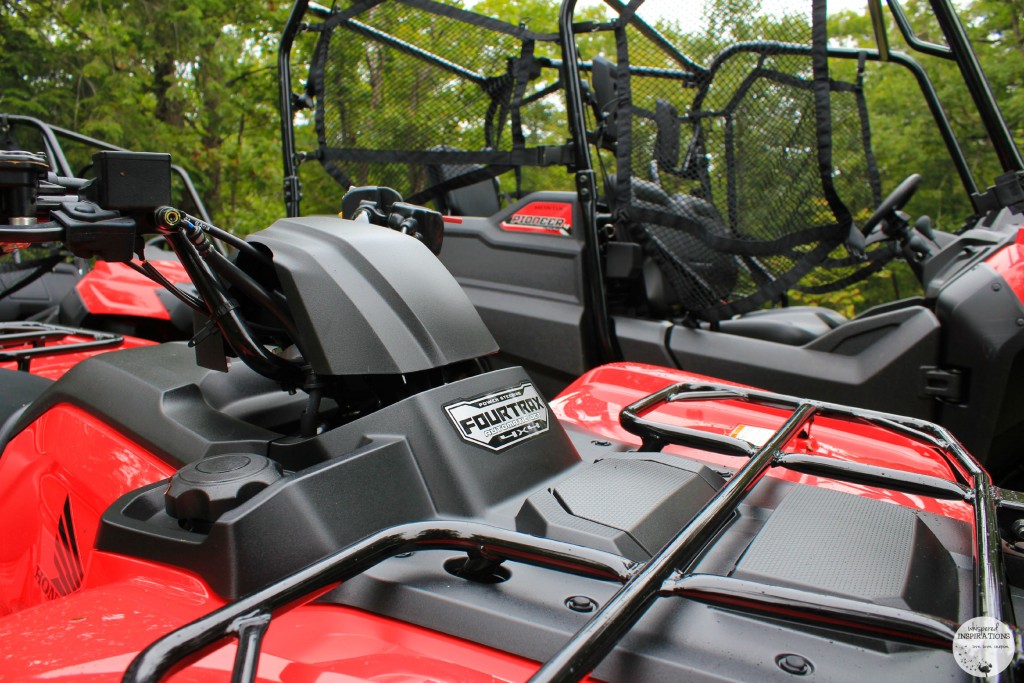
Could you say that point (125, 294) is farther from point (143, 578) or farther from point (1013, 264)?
point (1013, 264)

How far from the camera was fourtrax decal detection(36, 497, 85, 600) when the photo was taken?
3.97 feet

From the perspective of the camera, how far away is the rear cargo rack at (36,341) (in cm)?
227

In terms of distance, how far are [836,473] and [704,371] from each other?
6.07 ft

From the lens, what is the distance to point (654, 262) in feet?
10.5

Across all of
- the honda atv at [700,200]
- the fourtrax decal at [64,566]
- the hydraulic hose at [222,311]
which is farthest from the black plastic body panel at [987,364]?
the fourtrax decal at [64,566]

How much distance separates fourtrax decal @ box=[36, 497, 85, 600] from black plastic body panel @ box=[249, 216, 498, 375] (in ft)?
1.54

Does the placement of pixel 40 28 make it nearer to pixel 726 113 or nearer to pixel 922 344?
pixel 726 113

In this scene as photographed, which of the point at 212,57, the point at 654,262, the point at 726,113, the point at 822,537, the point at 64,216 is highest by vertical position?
the point at 212,57

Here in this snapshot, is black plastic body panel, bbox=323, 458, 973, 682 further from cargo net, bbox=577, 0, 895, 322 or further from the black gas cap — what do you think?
cargo net, bbox=577, 0, 895, 322

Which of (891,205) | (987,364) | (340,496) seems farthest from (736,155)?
(340,496)

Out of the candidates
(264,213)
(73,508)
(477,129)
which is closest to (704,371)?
(477,129)

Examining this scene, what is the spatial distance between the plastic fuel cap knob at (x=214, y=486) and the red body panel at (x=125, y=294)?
3.02 meters

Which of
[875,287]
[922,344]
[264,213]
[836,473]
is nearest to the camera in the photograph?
[836,473]

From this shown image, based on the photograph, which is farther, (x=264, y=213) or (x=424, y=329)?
(x=264, y=213)
